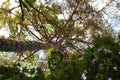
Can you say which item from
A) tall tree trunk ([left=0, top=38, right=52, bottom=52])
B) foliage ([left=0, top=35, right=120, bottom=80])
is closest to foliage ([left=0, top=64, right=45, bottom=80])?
foliage ([left=0, top=35, right=120, bottom=80])

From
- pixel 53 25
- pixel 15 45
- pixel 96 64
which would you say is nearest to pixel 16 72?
pixel 96 64

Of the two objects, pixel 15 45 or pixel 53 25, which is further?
pixel 53 25

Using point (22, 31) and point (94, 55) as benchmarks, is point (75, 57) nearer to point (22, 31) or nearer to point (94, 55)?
point (94, 55)

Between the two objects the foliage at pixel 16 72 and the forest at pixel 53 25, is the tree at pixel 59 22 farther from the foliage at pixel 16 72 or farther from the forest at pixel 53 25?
the foliage at pixel 16 72

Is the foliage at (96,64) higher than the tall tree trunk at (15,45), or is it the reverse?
the foliage at (96,64)

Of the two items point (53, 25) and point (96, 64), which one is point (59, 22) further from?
point (96, 64)

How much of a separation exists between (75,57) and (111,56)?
0.55m

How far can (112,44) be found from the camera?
4066mm

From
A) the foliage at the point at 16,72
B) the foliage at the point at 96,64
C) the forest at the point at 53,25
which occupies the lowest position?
the forest at the point at 53,25

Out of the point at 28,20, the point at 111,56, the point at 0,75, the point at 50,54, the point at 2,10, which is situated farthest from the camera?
the point at 28,20

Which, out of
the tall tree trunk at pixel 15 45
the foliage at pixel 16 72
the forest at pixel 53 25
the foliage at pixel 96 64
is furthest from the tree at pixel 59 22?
the foliage at pixel 96 64

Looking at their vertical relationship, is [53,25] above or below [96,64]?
below

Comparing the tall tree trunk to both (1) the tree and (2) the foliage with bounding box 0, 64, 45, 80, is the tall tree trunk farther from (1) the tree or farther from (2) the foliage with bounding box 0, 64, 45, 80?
(1) the tree

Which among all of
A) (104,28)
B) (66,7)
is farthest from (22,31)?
(104,28)
